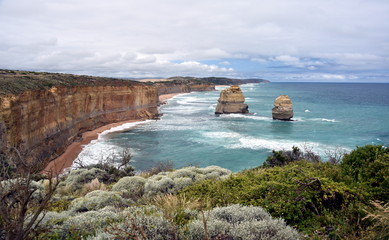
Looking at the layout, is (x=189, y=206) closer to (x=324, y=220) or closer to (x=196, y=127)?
(x=324, y=220)

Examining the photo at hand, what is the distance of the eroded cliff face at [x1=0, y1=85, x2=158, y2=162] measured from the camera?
67.7 ft

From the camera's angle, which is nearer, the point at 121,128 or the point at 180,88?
the point at 121,128

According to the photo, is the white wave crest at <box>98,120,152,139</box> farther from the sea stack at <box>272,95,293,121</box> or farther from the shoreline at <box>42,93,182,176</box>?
the sea stack at <box>272,95,293,121</box>

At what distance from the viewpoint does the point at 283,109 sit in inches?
1999

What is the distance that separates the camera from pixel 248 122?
50.2m

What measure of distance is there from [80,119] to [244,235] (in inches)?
1470

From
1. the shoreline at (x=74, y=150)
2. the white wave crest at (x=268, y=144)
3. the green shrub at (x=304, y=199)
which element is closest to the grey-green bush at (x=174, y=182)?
the green shrub at (x=304, y=199)

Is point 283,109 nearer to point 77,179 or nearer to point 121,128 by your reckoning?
point 121,128

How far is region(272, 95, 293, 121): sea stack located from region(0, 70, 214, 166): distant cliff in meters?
23.5

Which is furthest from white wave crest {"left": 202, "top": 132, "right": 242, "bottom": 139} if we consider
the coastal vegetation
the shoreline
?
the coastal vegetation

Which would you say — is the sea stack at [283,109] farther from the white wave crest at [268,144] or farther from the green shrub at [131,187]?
the green shrub at [131,187]

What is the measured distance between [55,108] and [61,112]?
5.85 ft

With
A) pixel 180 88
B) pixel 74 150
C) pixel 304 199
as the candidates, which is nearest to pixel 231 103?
pixel 74 150

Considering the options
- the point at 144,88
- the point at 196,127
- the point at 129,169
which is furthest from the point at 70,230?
the point at 144,88
